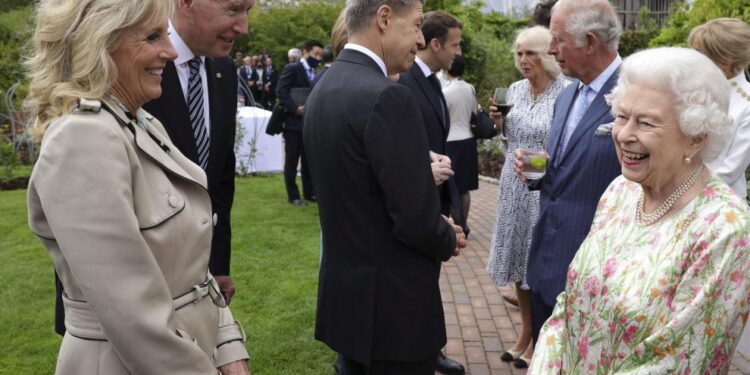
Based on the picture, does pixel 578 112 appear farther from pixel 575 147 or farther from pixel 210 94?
pixel 210 94

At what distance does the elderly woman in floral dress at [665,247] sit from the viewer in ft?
6.72

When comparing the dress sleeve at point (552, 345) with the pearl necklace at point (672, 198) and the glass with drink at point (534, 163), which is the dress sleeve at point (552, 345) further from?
the glass with drink at point (534, 163)

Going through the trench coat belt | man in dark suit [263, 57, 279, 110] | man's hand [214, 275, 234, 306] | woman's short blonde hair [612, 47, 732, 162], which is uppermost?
woman's short blonde hair [612, 47, 732, 162]

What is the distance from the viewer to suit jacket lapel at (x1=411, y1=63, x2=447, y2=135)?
4.39 meters

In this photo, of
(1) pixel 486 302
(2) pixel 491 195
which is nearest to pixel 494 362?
(1) pixel 486 302

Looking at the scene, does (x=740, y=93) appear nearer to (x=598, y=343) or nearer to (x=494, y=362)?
(x=494, y=362)

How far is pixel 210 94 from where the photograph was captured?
308 cm

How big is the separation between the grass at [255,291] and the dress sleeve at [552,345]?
2.40 meters

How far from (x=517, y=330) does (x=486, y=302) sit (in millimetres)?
669

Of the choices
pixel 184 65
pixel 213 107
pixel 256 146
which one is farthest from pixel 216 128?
pixel 256 146

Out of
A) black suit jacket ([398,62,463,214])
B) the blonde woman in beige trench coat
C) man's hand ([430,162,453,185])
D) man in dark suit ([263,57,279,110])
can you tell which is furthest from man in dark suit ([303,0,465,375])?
man in dark suit ([263,57,279,110])

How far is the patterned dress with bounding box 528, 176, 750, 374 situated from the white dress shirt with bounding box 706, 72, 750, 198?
2.00 m

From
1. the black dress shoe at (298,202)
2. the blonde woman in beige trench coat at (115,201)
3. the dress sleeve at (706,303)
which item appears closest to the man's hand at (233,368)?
the blonde woman in beige trench coat at (115,201)

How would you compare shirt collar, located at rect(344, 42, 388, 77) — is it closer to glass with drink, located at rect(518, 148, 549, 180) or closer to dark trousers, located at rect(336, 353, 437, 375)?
glass with drink, located at rect(518, 148, 549, 180)
